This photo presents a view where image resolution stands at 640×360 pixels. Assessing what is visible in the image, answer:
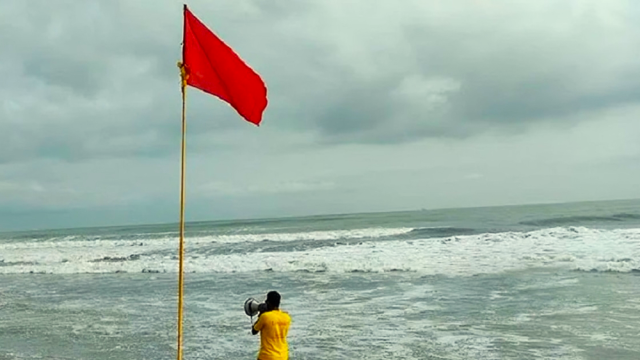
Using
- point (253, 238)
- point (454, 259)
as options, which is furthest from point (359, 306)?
point (253, 238)

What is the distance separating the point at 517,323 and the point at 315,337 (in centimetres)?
349

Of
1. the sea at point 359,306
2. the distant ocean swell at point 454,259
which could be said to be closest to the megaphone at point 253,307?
the sea at point 359,306

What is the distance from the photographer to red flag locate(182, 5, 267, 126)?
579 cm

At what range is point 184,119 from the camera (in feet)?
18.4

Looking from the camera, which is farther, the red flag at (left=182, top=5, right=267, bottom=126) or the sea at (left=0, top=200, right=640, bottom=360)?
the sea at (left=0, top=200, right=640, bottom=360)

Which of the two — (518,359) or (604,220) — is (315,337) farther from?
(604,220)

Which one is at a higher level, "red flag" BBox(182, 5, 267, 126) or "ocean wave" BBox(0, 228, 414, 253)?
"red flag" BBox(182, 5, 267, 126)

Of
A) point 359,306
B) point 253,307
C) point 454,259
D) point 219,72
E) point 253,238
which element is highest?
point 219,72

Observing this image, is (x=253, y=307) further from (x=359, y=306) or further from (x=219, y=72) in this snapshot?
(x=359, y=306)

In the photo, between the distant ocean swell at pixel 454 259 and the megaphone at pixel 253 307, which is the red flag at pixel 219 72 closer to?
the megaphone at pixel 253 307

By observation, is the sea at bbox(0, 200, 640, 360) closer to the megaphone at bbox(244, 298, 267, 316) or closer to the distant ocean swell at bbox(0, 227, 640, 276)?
the distant ocean swell at bbox(0, 227, 640, 276)

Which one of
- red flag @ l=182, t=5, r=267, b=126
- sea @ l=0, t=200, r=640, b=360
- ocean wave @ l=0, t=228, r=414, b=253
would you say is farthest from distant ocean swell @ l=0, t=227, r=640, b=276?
red flag @ l=182, t=5, r=267, b=126

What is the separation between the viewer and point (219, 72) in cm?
601

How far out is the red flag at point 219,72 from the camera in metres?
5.79
